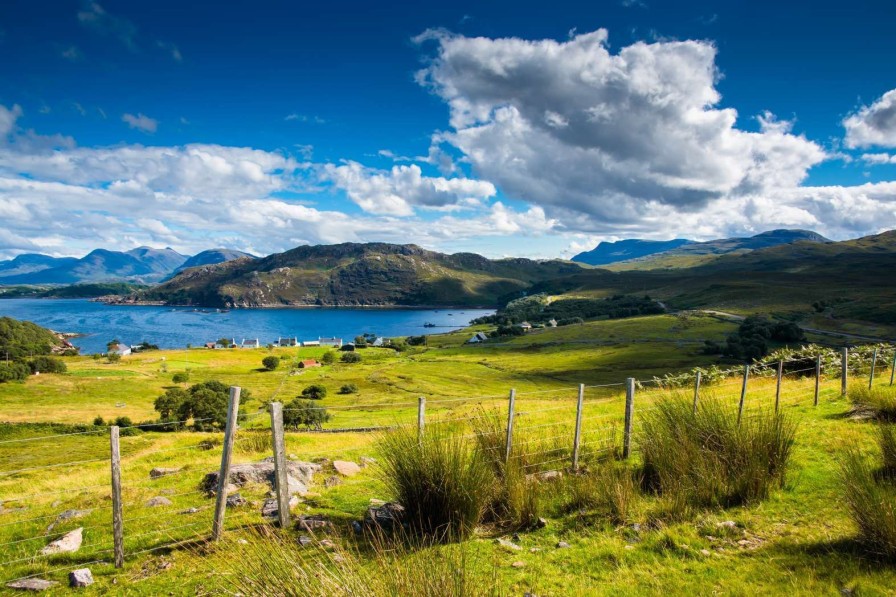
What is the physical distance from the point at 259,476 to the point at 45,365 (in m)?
114

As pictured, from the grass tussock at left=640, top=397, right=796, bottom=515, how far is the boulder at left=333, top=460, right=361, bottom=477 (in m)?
7.53

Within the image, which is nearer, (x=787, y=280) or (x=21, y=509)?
(x=21, y=509)

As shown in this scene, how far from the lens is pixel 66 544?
8.18 m

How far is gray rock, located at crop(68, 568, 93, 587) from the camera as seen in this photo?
6.72 metres

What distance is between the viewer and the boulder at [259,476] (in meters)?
10.9

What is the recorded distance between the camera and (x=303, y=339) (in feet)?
656

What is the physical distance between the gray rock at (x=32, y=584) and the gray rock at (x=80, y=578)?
0.86 ft

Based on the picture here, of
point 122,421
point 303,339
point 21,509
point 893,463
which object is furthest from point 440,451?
point 303,339

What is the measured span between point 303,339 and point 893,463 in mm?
204996

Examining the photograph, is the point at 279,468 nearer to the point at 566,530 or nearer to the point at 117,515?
the point at 117,515

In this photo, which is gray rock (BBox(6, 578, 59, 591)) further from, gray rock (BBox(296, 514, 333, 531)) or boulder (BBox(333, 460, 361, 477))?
boulder (BBox(333, 460, 361, 477))

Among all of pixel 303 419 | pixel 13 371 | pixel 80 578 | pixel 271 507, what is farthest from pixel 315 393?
pixel 80 578

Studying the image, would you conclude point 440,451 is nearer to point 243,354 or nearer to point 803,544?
point 803,544

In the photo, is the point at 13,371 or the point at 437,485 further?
the point at 13,371
